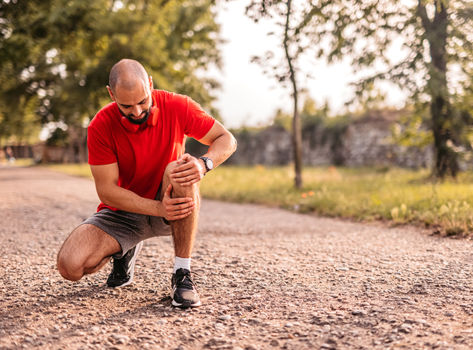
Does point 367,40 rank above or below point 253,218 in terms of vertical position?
above

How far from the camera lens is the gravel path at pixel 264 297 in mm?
2336

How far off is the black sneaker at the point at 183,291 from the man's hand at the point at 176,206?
1.40ft

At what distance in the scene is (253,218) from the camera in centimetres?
709

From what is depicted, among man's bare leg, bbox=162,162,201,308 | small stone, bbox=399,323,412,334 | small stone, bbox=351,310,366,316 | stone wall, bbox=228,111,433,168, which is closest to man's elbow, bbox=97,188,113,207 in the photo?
man's bare leg, bbox=162,162,201,308

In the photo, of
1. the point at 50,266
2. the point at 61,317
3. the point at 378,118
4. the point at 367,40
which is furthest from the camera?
the point at 378,118

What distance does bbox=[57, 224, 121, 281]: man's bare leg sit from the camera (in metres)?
2.86

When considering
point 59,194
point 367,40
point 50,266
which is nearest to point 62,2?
point 59,194

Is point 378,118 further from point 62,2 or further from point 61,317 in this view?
point 61,317

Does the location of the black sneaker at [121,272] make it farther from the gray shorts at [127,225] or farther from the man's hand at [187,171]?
the man's hand at [187,171]

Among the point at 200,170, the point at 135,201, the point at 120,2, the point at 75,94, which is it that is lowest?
the point at 135,201

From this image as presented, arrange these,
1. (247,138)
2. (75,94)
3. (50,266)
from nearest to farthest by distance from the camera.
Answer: (50,266), (75,94), (247,138)

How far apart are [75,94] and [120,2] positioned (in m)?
4.92

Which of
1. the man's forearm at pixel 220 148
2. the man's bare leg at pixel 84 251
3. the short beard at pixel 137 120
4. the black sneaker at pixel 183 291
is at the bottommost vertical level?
the black sneaker at pixel 183 291

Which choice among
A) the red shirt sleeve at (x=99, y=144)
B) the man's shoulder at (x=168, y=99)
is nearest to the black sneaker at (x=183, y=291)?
the red shirt sleeve at (x=99, y=144)
